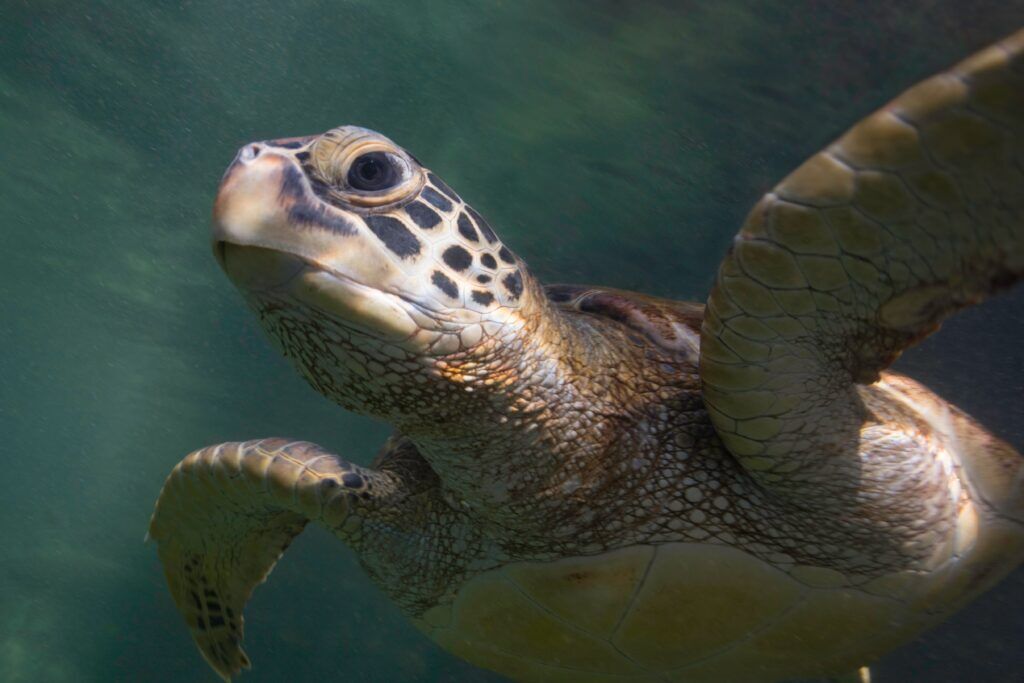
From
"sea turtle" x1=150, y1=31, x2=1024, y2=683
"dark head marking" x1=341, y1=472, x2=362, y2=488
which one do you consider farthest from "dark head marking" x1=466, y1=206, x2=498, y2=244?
"dark head marking" x1=341, y1=472, x2=362, y2=488

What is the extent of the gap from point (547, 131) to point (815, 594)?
6.93 metres

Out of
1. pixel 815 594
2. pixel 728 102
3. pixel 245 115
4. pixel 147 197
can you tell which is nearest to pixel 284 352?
pixel 815 594

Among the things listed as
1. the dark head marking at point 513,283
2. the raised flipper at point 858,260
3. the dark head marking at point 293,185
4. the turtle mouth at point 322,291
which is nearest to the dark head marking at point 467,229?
the dark head marking at point 513,283

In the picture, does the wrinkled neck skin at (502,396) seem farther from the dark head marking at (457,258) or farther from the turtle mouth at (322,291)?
the dark head marking at (457,258)

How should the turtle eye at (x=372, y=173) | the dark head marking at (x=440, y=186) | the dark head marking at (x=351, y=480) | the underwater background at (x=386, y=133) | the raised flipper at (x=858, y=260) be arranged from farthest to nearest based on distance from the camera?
the underwater background at (x=386, y=133)
the dark head marking at (x=351, y=480)
the dark head marking at (x=440, y=186)
the turtle eye at (x=372, y=173)
the raised flipper at (x=858, y=260)

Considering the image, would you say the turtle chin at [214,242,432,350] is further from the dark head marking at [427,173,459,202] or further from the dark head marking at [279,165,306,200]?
the dark head marking at [427,173,459,202]

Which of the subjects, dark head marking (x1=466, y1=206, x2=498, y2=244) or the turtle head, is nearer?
the turtle head

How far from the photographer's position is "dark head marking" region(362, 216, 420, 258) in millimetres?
1401

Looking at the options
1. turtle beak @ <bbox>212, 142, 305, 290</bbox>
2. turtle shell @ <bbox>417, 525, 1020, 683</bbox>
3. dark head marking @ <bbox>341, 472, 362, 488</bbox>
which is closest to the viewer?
turtle beak @ <bbox>212, 142, 305, 290</bbox>

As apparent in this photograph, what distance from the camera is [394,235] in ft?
4.66

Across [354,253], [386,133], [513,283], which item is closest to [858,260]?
[513,283]

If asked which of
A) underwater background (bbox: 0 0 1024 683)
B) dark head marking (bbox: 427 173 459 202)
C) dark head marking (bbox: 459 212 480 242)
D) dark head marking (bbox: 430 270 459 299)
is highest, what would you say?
underwater background (bbox: 0 0 1024 683)

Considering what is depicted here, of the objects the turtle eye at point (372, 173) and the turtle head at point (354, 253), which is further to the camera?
the turtle eye at point (372, 173)

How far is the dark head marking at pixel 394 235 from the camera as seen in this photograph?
1401 millimetres
